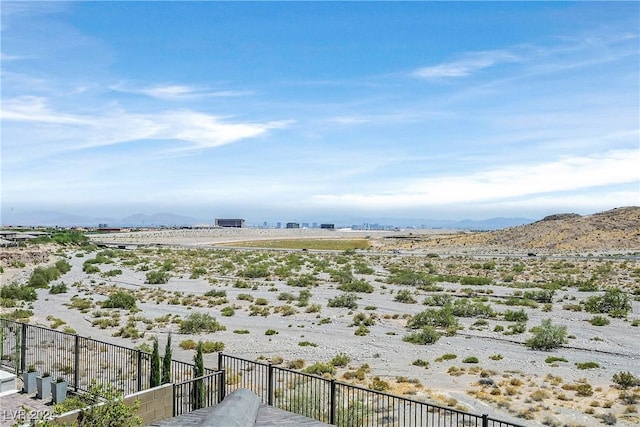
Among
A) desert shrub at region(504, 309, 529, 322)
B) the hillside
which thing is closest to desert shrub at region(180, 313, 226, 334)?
desert shrub at region(504, 309, 529, 322)

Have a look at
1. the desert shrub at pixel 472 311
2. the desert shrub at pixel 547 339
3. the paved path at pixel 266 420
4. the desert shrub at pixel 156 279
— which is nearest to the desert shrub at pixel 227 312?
the desert shrub at pixel 472 311

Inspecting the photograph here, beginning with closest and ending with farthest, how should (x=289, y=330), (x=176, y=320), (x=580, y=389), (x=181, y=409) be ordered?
1. (x=181, y=409)
2. (x=580, y=389)
3. (x=289, y=330)
4. (x=176, y=320)

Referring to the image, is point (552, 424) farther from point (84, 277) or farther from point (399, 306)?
point (84, 277)

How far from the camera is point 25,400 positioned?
15.8 meters

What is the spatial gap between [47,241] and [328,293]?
6580 cm

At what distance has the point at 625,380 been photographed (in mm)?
18625

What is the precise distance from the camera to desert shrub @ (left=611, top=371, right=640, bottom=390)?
18.5 m

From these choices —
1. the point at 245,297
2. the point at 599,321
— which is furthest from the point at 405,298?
the point at 599,321

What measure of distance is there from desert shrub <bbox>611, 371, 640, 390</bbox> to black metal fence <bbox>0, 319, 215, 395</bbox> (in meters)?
14.4

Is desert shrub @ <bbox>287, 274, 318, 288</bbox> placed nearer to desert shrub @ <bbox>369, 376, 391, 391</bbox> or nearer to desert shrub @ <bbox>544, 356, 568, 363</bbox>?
desert shrub @ <bbox>544, 356, 568, 363</bbox>

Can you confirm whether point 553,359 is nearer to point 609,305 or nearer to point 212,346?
point 212,346

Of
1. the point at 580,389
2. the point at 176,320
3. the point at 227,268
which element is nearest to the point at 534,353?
the point at 580,389

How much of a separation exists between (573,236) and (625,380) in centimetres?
10168

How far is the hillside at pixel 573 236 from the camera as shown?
103m
